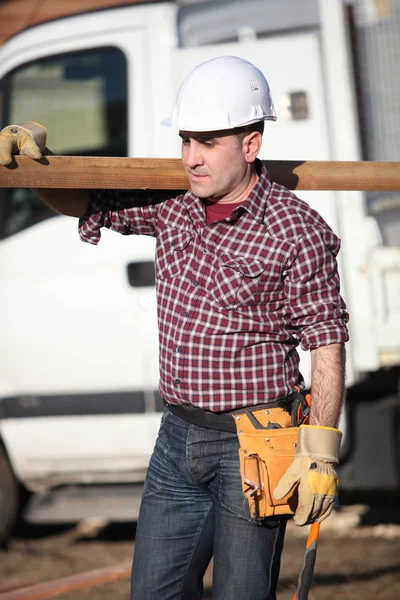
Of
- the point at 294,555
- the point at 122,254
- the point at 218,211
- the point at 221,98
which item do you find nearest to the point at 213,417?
the point at 218,211

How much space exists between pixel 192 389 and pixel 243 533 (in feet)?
1.29

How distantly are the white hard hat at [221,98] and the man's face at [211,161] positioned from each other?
5 centimetres

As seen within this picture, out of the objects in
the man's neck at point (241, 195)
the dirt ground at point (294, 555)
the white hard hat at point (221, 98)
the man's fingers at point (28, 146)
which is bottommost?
the dirt ground at point (294, 555)

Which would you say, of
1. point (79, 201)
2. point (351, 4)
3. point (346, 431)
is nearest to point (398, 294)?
point (346, 431)

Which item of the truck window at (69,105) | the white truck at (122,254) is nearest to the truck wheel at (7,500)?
the white truck at (122,254)

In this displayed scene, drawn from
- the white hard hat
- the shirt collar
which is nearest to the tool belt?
the shirt collar

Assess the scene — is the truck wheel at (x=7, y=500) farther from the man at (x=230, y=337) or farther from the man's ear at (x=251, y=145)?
the man's ear at (x=251, y=145)

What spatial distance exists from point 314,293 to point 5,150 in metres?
0.89

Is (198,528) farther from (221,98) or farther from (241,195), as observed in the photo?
(221,98)

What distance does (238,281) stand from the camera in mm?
2316

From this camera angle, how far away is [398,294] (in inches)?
165

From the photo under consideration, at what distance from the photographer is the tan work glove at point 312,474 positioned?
7.34 ft

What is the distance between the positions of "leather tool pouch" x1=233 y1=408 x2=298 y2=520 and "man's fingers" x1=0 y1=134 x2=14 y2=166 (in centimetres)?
90

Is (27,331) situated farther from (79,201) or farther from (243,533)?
(243,533)
